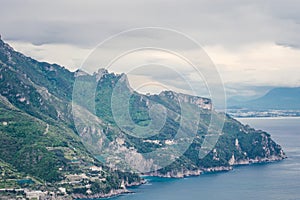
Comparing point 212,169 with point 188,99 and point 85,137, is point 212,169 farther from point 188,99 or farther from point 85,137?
point 188,99

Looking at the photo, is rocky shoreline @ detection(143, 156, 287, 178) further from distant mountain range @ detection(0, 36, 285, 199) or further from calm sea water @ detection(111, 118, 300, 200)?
calm sea water @ detection(111, 118, 300, 200)

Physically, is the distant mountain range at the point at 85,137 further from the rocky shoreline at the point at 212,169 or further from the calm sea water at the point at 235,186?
the calm sea water at the point at 235,186

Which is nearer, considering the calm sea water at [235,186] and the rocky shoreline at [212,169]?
the calm sea water at [235,186]

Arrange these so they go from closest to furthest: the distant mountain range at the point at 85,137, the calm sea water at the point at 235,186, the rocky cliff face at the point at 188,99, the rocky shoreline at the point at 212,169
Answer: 1. the calm sea water at the point at 235,186
2. the distant mountain range at the point at 85,137
3. the rocky shoreline at the point at 212,169
4. the rocky cliff face at the point at 188,99

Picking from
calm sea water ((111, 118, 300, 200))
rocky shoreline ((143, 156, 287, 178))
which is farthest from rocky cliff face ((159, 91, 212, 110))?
calm sea water ((111, 118, 300, 200))

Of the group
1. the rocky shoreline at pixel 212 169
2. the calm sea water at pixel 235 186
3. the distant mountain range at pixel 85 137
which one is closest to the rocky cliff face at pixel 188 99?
the distant mountain range at pixel 85 137

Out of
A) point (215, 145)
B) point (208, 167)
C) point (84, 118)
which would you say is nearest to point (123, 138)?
point (84, 118)
